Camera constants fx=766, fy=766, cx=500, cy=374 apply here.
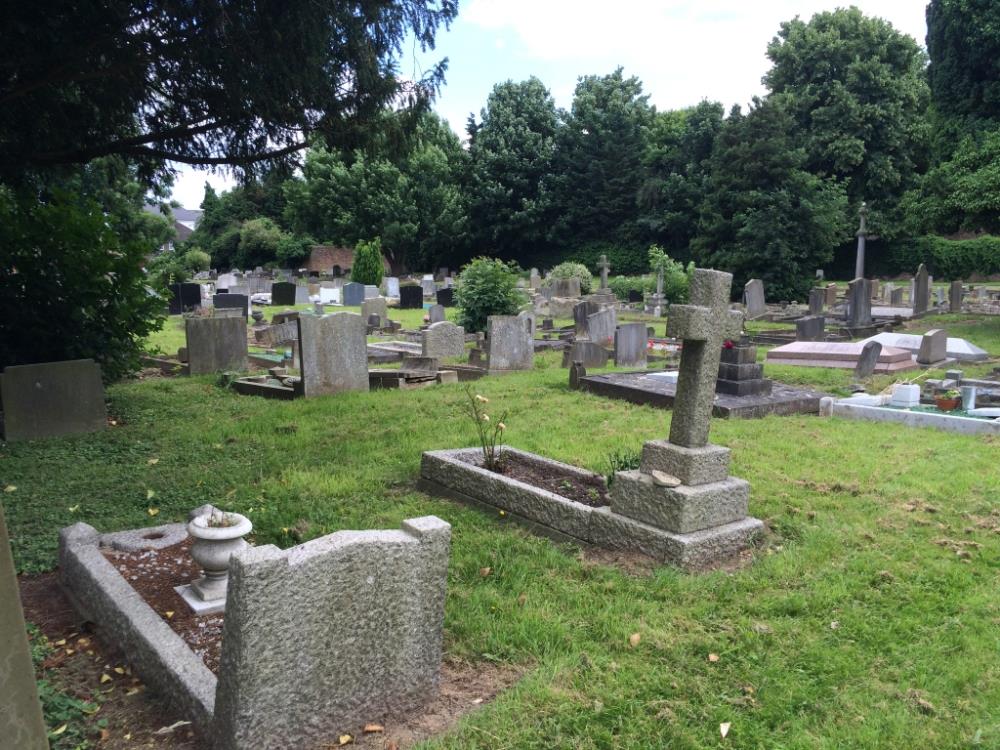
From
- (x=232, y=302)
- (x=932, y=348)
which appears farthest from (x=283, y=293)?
(x=932, y=348)

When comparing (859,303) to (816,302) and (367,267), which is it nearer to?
(816,302)

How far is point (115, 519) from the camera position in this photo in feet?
18.4

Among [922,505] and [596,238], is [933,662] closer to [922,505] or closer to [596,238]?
[922,505]

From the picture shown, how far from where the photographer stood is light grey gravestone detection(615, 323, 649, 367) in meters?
13.5

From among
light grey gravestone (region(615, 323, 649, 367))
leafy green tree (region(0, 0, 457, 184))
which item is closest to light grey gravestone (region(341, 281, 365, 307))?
light grey gravestone (region(615, 323, 649, 367))

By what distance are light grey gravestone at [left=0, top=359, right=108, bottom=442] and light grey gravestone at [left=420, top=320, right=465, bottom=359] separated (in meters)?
6.25

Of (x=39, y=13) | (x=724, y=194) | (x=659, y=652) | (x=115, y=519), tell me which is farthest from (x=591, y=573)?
(x=724, y=194)

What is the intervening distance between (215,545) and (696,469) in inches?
114

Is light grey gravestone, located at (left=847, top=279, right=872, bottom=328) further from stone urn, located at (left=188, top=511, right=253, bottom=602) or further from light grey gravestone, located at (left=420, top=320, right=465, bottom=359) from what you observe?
stone urn, located at (left=188, top=511, right=253, bottom=602)

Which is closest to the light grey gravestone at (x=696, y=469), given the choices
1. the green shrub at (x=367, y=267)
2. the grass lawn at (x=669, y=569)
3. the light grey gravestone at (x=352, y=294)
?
the grass lawn at (x=669, y=569)

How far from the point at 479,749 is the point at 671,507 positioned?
2225 millimetres

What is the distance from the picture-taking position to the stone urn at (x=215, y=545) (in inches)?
162

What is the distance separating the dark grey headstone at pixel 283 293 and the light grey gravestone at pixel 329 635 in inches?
1056

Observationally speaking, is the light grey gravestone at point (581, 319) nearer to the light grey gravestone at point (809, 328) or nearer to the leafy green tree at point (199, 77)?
the light grey gravestone at point (809, 328)
